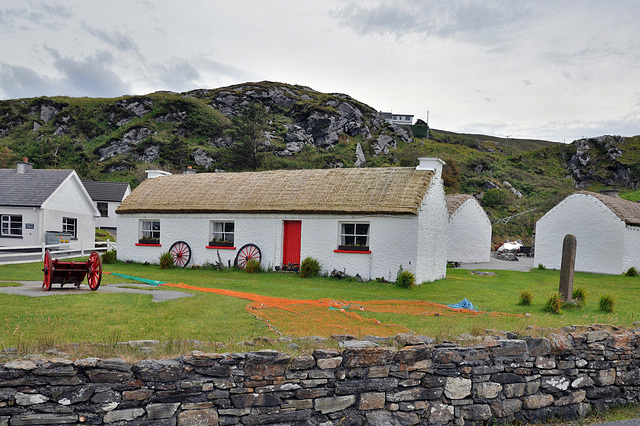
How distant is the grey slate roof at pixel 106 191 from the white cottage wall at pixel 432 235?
121ft

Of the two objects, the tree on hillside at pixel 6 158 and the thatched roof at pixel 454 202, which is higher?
the tree on hillside at pixel 6 158

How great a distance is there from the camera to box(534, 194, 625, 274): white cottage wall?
2552 cm

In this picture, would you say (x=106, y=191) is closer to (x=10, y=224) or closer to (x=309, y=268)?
(x=10, y=224)

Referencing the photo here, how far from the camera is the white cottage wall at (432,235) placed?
1866 centimetres

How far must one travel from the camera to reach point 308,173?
74.8 ft

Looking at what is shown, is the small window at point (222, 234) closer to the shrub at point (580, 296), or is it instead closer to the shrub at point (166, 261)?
the shrub at point (166, 261)

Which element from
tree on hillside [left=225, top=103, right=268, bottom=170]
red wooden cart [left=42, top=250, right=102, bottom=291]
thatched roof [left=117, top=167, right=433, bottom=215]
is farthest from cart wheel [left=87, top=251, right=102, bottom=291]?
tree on hillside [left=225, top=103, right=268, bottom=170]

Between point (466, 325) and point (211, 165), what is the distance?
191 ft

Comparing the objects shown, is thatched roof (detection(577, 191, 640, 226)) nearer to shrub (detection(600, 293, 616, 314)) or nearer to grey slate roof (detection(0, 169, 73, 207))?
shrub (detection(600, 293, 616, 314))

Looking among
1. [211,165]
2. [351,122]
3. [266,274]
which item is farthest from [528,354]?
[351,122]

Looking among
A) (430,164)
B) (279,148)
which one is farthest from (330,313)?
(279,148)

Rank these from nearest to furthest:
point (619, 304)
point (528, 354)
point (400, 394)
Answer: point (400, 394) < point (528, 354) < point (619, 304)

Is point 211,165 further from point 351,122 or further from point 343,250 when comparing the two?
point 343,250

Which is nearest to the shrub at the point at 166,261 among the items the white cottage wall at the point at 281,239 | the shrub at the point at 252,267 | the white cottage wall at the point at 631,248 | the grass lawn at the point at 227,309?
the grass lawn at the point at 227,309
